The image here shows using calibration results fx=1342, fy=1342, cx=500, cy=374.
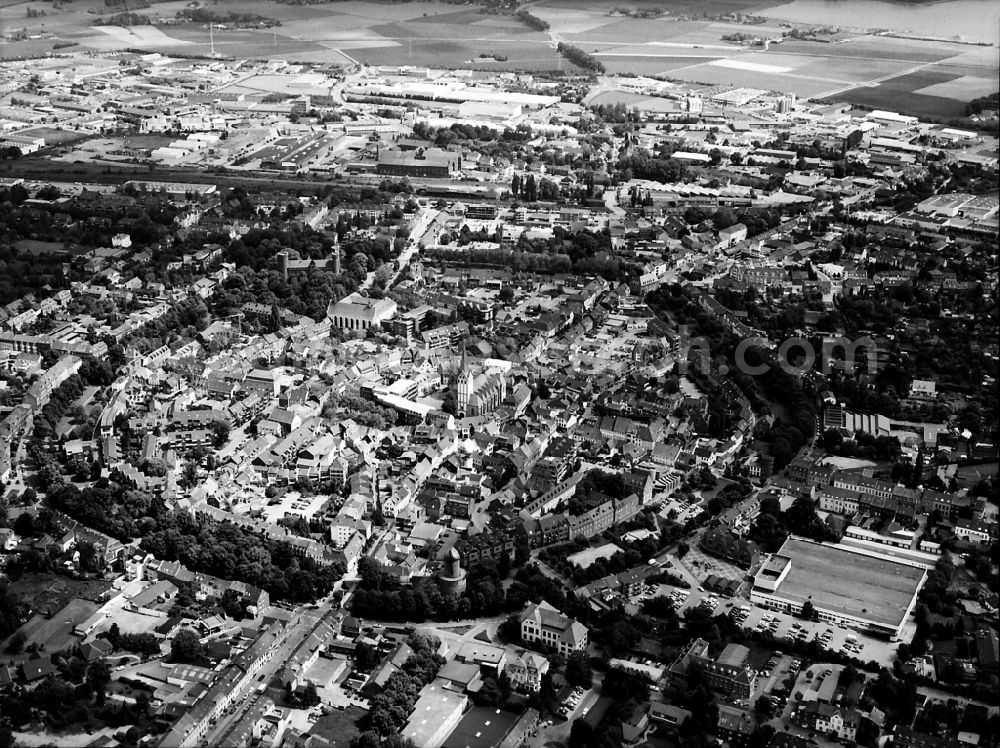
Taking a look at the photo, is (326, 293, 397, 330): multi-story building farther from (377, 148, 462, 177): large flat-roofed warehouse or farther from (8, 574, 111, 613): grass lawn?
(377, 148, 462, 177): large flat-roofed warehouse

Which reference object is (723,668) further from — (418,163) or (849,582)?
(418,163)

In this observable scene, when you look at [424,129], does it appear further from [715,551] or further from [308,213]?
[715,551]

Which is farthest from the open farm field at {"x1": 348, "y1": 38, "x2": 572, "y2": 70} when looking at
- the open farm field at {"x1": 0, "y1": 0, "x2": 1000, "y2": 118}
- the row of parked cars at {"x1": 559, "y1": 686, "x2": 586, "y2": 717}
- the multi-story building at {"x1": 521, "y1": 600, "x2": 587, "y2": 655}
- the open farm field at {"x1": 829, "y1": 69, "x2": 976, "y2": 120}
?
the row of parked cars at {"x1": 559, "y1": 686, "x2": 586, "y2": 717}

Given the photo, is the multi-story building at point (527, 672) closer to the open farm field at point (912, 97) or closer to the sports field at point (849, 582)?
the sports field at point (849, 582)

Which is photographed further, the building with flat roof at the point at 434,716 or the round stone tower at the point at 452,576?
the round stone tower at the point at 452,576

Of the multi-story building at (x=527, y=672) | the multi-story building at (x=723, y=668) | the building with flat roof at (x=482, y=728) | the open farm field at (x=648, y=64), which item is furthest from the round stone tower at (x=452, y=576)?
the open farm field at (x=648, y=64)

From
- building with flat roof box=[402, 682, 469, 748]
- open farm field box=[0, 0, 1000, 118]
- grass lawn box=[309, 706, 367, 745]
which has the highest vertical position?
open farm field box=[0, 0, 1000, 118]

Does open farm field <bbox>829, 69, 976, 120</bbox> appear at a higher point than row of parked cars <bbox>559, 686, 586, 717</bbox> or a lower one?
higher

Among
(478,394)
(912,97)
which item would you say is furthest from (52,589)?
(912,97)
